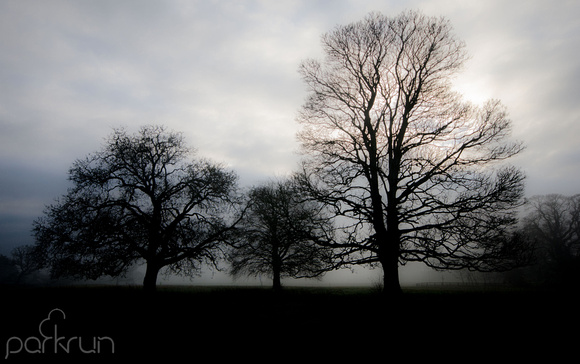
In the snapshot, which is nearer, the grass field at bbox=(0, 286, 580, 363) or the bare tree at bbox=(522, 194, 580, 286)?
the grass field at bbox=(0, 286, 580, 363)

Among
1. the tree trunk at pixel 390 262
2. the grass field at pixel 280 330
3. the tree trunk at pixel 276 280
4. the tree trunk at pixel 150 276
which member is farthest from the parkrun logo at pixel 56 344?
the tree trunk at pixel 276 280

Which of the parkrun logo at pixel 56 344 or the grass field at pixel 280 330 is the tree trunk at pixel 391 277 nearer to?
the grass field at pixel 280 330

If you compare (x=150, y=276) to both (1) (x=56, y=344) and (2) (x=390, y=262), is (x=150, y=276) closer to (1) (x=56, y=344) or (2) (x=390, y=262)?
(1) (x=56, y=344)

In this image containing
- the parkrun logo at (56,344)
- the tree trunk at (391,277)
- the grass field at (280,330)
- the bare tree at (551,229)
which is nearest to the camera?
the grass field at (280,330)

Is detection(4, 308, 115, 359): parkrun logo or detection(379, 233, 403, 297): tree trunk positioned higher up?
detection(379, 233, 403, 297): tree trunk

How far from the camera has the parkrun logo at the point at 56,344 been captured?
4.59m

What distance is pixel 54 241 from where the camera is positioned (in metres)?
15.1

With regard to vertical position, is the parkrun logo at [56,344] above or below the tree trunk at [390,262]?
below

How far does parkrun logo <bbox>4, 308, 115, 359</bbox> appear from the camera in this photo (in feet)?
Answer: 15.1

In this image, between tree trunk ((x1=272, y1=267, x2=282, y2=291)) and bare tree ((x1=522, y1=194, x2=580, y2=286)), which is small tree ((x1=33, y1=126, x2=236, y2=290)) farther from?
bare tree ((x1=522, y1=194, x2=580, y2=286))

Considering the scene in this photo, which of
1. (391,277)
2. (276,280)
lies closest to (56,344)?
(391,277)

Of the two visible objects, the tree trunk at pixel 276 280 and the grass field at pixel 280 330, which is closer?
the grass field at pixel 280 330

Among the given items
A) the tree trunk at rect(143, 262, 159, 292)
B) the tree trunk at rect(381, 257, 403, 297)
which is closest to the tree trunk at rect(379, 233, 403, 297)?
the tree trunk at rect(381, 257, 403, 297)

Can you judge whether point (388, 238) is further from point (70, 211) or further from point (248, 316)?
point (70, 211)
